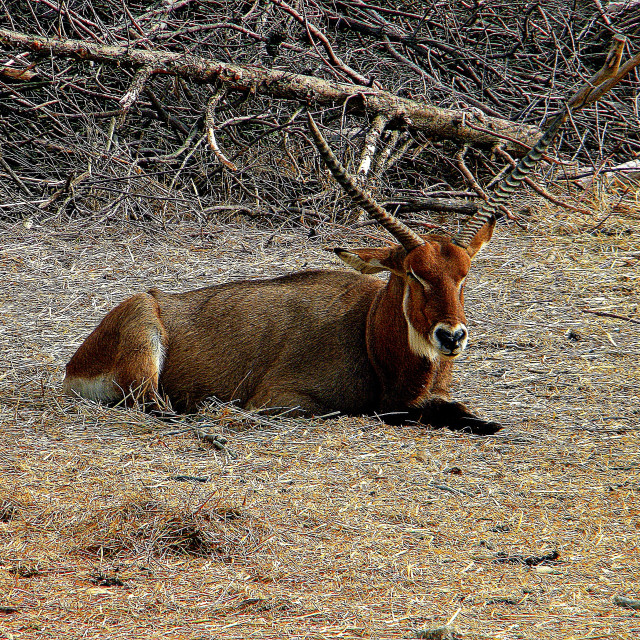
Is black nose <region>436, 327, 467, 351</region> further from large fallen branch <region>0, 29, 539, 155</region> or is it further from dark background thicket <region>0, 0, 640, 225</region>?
large fallen branch <region>0, 29, 539, 155</region>

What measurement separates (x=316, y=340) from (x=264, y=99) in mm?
5397

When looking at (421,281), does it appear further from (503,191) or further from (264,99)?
(264,99)

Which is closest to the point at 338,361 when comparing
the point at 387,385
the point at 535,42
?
the point at 387,385

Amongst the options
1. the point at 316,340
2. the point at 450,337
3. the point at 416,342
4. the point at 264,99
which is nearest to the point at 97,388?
the point at 316,340

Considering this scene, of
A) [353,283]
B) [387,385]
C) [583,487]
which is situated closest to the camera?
[583,487]

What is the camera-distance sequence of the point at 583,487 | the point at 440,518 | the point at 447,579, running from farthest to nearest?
the point at 583,487 < the point at 440,518 < the point at 447,579

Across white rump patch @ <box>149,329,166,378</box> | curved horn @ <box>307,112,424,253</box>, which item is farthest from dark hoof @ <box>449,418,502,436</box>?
white rump patch @ <box>149,329,166,378</box>

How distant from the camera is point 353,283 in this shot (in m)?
6.55

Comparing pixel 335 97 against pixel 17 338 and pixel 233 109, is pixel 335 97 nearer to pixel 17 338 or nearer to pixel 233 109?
pixel 233 109

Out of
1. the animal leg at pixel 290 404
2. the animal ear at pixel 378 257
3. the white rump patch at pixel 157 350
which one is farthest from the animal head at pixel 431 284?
the white rump patch at pixel 157 350

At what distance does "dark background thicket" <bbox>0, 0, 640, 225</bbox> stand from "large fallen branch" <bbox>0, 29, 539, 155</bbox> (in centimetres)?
30

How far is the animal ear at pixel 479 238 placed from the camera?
18.8 feet

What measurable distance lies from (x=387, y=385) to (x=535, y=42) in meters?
6.95

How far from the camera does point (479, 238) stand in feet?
19.0
